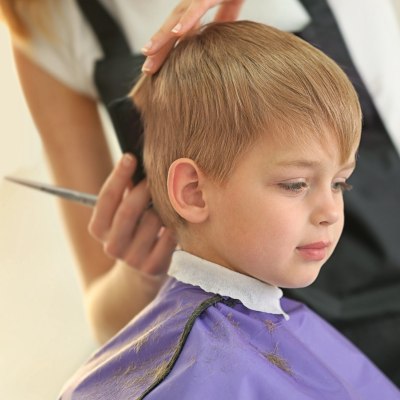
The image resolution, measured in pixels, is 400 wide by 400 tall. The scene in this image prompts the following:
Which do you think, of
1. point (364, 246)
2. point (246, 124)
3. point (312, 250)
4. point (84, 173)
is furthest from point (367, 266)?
point (84, 173)

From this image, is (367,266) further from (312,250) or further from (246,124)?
(246,124)

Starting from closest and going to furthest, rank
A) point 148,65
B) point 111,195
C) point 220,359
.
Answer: point 220,359, point 148,65, point 111,195

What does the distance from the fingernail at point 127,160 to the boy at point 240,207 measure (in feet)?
0.26

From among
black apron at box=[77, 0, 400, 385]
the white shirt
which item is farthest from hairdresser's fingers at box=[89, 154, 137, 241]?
the white shirt

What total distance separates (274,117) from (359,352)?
1.32 feet

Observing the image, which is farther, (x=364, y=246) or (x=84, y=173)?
(x=84, y=173)

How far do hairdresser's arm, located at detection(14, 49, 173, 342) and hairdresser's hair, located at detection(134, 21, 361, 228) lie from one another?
326mm

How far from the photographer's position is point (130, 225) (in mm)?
1024

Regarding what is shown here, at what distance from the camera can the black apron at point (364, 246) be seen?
1.05m

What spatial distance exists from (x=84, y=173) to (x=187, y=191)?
40 centimetres

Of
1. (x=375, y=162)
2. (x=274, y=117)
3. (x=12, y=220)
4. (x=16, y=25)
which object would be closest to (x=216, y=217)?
(x=274, y=117)

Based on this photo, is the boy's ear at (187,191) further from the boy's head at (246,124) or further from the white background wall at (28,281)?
the white background wall at (28,281)

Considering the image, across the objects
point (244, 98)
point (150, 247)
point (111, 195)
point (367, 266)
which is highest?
point (244, 98)

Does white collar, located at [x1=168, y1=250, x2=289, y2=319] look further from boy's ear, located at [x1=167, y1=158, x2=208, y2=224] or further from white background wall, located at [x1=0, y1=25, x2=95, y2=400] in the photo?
white background wall, located at [x1=0, y1=25, x2=95, y2=400]
